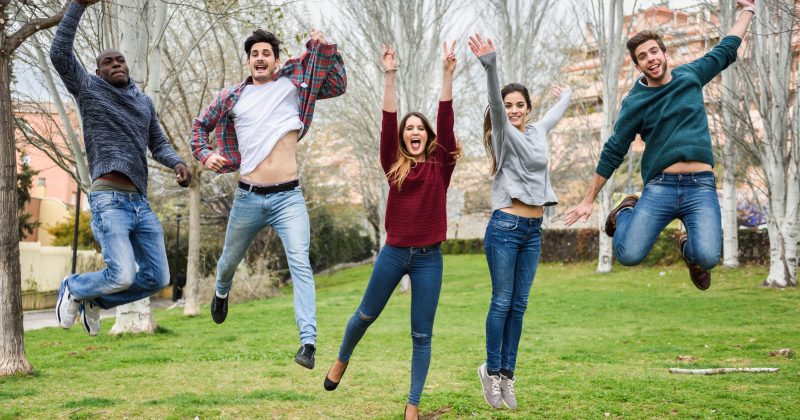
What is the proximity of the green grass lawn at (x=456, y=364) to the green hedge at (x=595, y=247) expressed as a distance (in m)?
3.14

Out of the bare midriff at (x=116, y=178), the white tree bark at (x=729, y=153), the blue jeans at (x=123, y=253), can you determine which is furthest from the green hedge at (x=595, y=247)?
the bare midriff at (x=116, y=178)

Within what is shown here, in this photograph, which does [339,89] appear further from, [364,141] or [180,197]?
[180,197]

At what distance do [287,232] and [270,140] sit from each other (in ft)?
2.28

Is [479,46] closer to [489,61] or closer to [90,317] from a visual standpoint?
[489,61]

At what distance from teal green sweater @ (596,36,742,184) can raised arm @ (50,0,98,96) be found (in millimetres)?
4044

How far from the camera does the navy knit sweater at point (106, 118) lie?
5.11 meters

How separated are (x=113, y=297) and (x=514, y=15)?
20.7m

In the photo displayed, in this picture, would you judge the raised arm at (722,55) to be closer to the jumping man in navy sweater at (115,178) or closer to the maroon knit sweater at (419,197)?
the maroon knit sweater at (419,197)

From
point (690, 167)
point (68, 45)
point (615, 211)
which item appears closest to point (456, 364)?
point (615, 211)

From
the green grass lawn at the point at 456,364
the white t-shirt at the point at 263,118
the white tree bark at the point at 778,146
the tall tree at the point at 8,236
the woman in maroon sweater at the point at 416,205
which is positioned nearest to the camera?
A: the woman in maroon sweater at the point at 416,205

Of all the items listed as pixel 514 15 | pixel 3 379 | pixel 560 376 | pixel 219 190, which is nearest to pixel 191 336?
pixel 3 379

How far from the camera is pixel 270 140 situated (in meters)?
5.20

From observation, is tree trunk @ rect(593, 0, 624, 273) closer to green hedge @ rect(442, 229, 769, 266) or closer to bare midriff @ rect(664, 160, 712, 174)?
green hedge @ rect(442, 229, 769, 266)

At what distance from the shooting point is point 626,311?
15.2 meters
